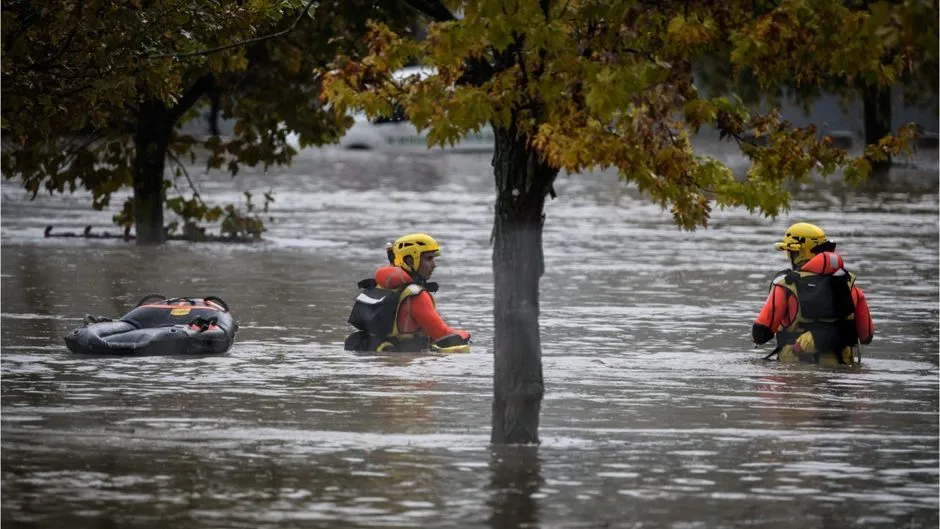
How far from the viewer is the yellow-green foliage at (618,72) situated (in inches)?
404

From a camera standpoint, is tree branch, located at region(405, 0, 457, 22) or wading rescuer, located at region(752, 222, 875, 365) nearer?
tree branch, located at region(405, 0, 457, 22)

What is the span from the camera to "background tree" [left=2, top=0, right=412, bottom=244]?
12.9m

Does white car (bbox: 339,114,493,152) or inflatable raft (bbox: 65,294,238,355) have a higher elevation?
white car (bbox: 339,114,493,152)

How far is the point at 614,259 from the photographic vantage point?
84.7 feet

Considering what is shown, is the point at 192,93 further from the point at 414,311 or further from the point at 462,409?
the point at 462,409

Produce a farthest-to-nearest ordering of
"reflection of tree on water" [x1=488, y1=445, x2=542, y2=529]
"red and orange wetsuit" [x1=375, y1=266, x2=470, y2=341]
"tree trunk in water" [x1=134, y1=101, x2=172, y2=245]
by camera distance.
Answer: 1. "tree trunk in water" [x1=134, y1=101, x2=172, y2=245]
2. "red and orange wetsuit" [x1=375, y1=266, x2=470, y2=341]
3. "reflection of tree on water" [x1=488, y1=445, x2=542, y2=529]

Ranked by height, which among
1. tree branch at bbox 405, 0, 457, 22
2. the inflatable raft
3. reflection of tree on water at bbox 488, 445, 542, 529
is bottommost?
reflection of tree on water at bbox 488, 445, 542, 529

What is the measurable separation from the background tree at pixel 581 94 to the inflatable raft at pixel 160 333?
15.3 ft

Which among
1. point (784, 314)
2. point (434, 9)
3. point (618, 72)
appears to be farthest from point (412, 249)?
point (618, 72)

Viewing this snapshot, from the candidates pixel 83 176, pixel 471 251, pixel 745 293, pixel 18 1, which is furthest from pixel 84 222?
pixel 18 1

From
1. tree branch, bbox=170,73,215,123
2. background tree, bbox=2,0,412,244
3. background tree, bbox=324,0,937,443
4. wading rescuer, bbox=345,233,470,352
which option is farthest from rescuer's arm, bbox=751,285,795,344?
tree branch, bbox=170,73,215,123

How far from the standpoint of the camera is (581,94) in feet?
35.6

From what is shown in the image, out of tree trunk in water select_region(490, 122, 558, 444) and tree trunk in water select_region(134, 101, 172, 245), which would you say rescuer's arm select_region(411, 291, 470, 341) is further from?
tree trunk in water select_region(134, 101, 172, 245)

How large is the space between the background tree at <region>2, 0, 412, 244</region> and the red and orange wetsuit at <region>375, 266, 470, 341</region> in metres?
1.83
